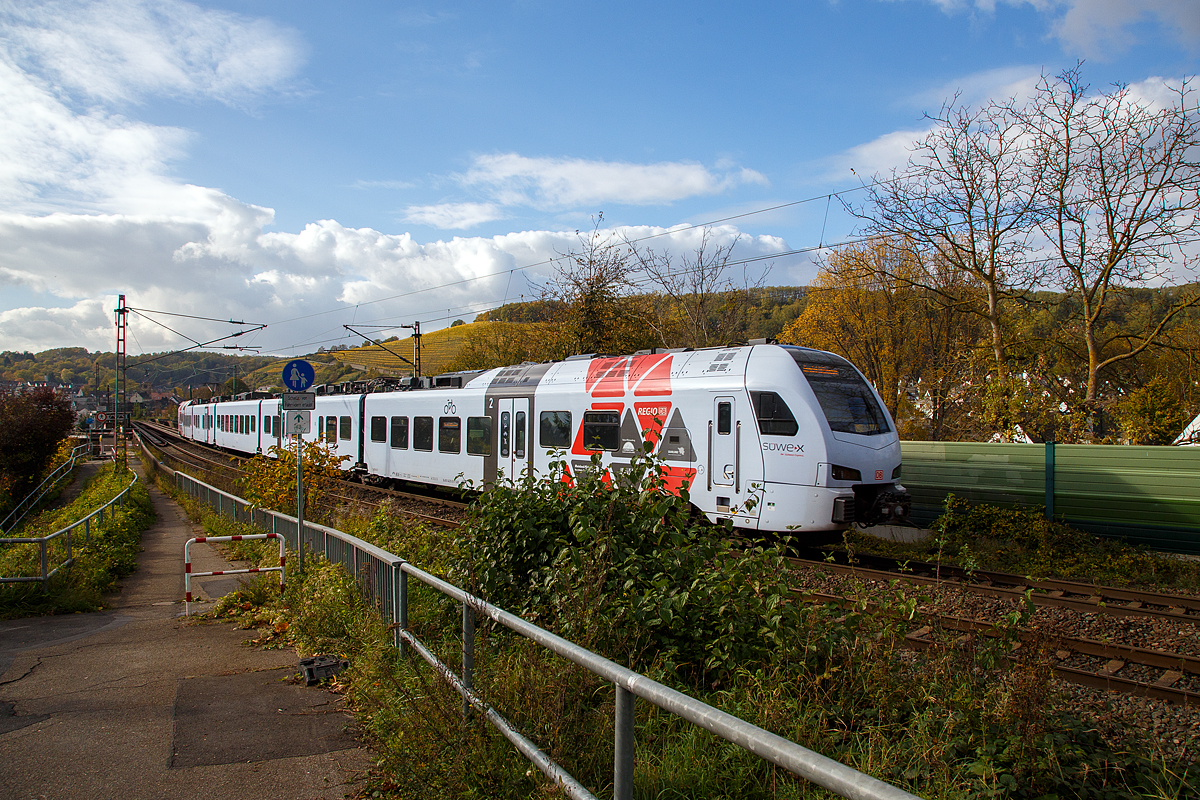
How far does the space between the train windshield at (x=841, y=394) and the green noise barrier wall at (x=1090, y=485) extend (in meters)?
3.92

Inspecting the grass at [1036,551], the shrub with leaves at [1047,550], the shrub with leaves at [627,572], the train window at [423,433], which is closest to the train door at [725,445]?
the grass at [1036,551]

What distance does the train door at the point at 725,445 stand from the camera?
10156mm

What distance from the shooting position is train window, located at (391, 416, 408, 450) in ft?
62.8

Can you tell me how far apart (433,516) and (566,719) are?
12347mm

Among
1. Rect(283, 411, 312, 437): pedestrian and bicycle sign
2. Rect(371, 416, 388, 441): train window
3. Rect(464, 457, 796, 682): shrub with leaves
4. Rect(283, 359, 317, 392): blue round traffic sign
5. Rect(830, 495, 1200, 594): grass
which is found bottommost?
Rect(830, 495, 1200, 594): grass

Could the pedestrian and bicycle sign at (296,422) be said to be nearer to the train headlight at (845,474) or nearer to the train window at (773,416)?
the train window at (773,416)

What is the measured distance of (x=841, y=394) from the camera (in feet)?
33.9

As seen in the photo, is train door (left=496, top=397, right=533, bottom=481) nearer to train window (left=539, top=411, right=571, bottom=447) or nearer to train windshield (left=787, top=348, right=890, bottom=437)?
train window (left=539, top=411, right=571, bottom=447)

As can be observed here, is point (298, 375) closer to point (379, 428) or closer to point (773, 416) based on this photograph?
point (773, 416)

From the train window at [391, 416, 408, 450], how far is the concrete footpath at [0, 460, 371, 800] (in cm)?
1153

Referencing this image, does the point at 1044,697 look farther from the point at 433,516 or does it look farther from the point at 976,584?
the point at 433,516

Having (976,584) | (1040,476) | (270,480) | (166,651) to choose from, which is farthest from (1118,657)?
(270,480)

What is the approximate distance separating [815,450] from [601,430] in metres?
3.97

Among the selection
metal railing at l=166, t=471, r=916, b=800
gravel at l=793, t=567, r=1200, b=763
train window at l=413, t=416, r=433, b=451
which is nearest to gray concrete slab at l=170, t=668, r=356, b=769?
metal railing at l=166, t=471, r=916, b=800
